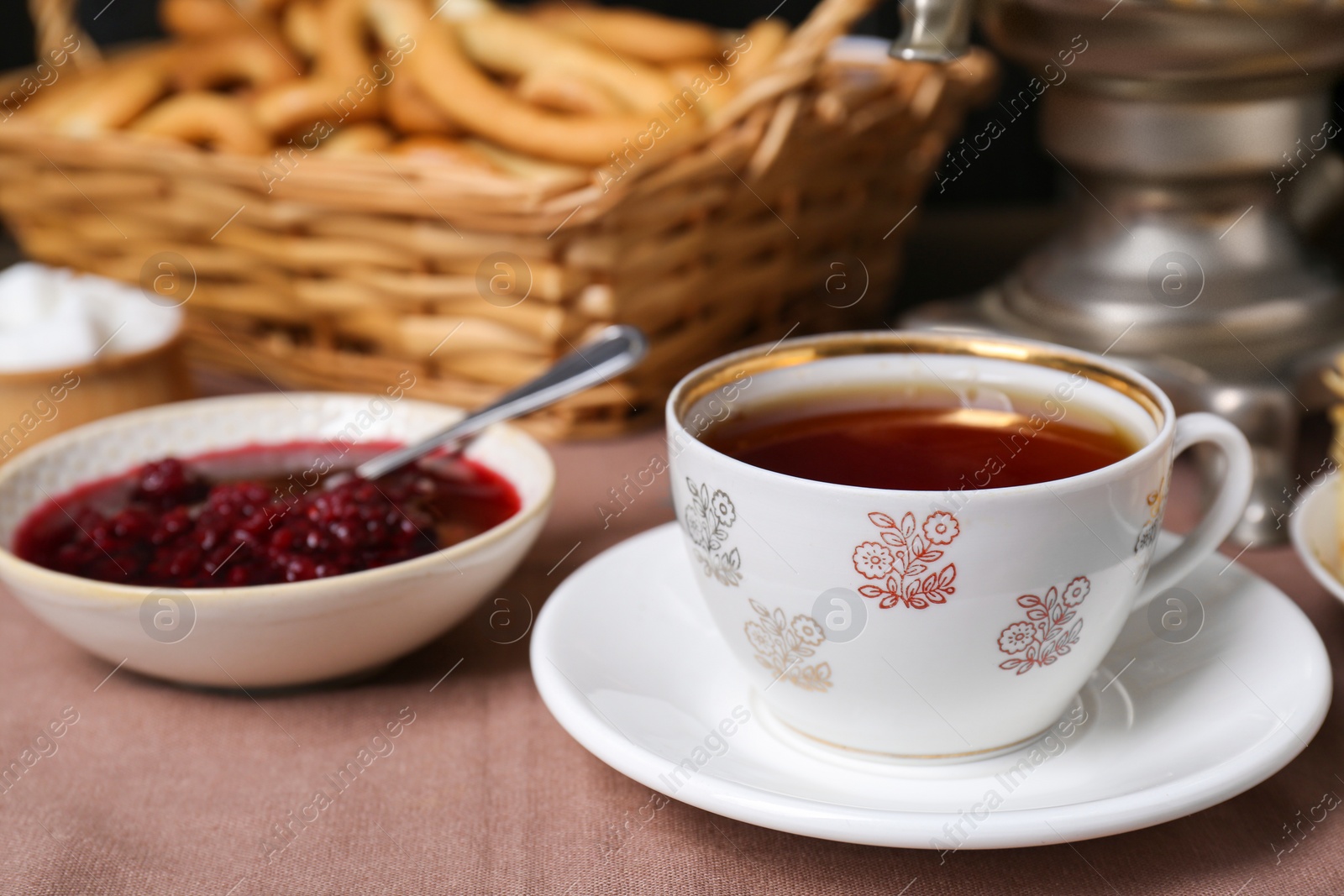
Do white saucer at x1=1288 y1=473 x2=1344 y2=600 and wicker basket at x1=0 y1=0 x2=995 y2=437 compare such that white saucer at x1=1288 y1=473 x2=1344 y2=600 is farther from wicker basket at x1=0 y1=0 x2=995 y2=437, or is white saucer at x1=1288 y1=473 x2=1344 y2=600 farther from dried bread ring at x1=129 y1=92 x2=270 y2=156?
dried bread ring at x1=129 y1=92 x2=270 y2=156

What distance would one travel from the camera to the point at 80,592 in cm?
53

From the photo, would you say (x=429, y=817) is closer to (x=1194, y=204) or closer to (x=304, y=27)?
(x=1194, y=204)

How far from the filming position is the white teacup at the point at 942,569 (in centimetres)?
44

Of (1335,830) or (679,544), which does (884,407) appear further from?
(1335,830)

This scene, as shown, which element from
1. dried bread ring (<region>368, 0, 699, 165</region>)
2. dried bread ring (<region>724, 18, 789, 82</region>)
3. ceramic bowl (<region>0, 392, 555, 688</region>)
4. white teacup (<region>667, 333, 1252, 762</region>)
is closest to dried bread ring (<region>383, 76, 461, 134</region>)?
dried bread ring (<region>368, 0, 699, 165</region>)

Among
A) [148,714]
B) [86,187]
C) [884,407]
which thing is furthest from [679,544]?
[86,187]

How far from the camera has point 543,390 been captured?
712 millimetres

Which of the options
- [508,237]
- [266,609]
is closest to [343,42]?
[508,237]

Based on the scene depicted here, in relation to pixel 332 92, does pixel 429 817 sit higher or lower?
lower

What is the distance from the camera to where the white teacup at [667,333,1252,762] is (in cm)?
44

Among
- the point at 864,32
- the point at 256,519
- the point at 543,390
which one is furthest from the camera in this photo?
the point at 864,32

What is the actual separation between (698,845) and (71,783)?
0.27 metres

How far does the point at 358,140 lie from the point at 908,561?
0.63m

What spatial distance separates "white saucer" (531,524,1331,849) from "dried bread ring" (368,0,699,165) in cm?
35
